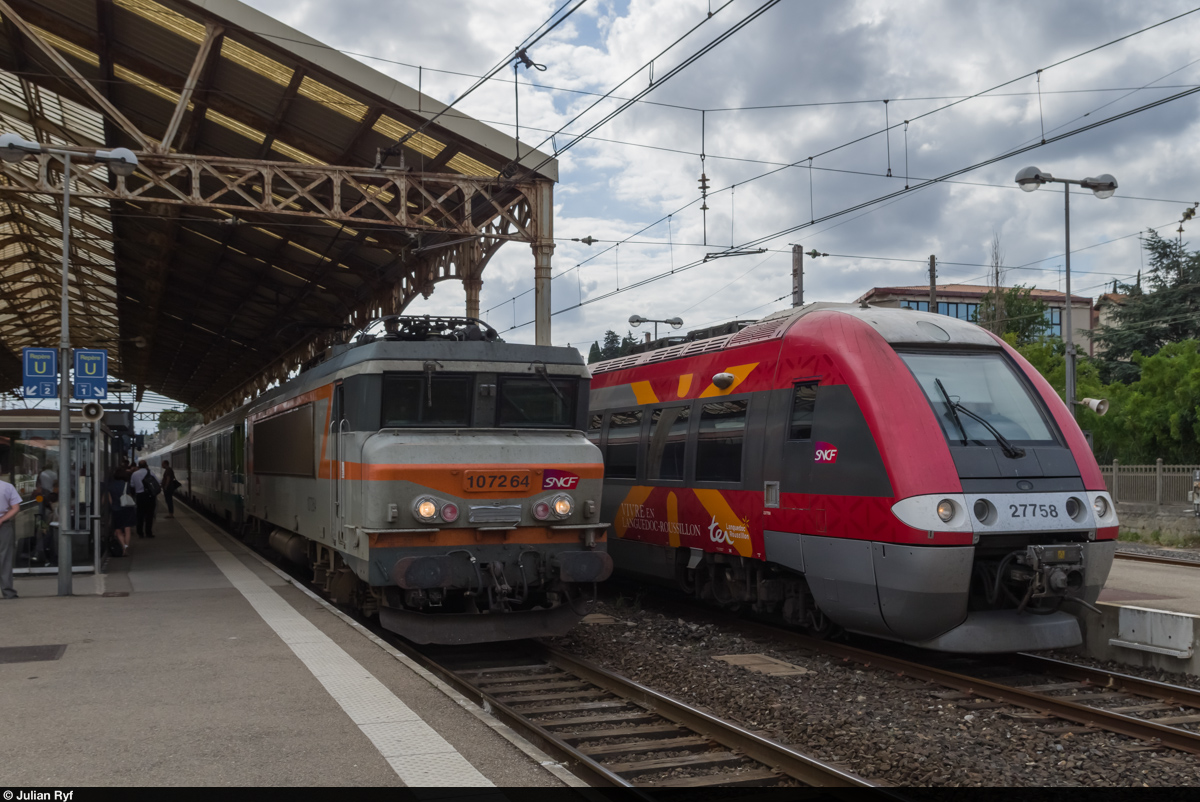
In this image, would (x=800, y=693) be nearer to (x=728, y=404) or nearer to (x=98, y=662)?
(x=728, y=404)

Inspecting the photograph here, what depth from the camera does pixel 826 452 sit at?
30.0 ft

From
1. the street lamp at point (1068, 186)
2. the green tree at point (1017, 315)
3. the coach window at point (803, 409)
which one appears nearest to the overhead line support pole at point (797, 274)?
the street lamp at point (1068, 186)

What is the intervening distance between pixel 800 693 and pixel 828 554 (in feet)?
4.61

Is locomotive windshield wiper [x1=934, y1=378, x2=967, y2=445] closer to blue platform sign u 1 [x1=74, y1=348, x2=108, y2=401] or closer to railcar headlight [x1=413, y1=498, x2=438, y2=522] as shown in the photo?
railcar headlight [x1=413, y1=498, x2=438, y2=522]

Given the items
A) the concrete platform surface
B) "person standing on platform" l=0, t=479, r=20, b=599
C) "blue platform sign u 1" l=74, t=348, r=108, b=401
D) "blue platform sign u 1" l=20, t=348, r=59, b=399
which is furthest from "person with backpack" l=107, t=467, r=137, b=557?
the concrete platform surface

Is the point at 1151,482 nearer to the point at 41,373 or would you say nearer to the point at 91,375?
the point at 91,375

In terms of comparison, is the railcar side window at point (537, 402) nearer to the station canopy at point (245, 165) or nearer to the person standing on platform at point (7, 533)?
the station canopy at point (245, 165)

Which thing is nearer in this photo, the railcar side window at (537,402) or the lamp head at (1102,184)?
the railcar side window at (537,402)

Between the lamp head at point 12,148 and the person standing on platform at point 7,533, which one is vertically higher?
the lamp head at point 12,148

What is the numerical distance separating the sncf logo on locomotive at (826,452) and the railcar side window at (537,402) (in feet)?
8.41

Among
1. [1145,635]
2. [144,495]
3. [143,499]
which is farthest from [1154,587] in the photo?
[143,499]

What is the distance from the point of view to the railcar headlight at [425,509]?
A: 30.3 feet

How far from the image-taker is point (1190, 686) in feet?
27.5

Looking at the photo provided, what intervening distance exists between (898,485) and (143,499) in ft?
66.2
